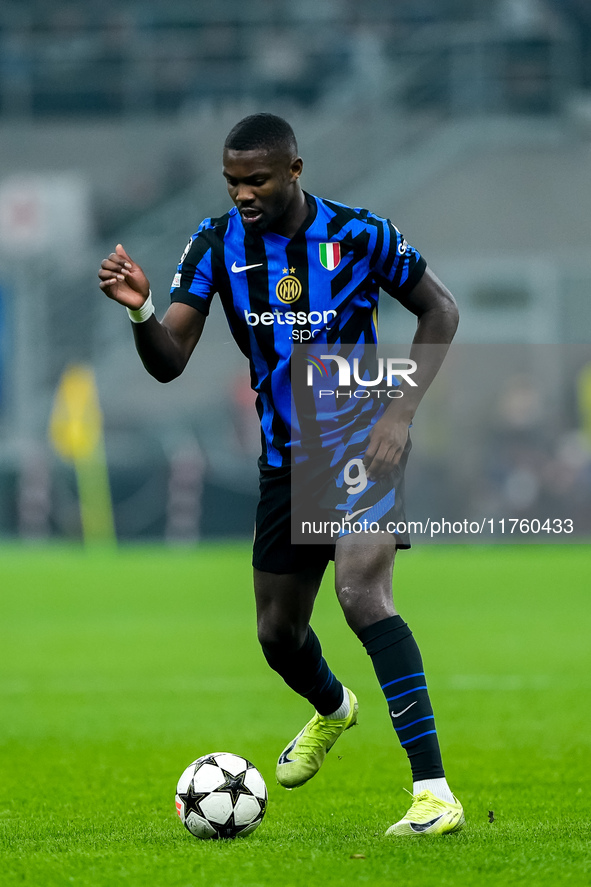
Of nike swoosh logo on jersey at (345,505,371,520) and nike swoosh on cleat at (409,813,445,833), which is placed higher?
nike swoosh logo on jersey at (345,505,371,520)

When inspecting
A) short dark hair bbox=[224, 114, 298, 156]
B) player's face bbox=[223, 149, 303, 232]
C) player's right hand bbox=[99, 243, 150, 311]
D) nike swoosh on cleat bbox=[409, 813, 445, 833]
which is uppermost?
short dark hair bbox=[224, 114, 298, 156]

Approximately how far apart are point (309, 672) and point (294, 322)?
132cm

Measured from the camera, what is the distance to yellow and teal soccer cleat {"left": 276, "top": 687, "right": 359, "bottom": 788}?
5.18 m

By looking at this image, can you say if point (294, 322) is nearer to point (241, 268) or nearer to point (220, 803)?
point (241, 268)

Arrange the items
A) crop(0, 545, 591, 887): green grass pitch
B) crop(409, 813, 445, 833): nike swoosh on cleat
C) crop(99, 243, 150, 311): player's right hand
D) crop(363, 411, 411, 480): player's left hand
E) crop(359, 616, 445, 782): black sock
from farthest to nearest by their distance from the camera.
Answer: crop(363, 411, 411, 480): player's left hand, crop(99, 243, 150, 311): player's right hand, crop(359, 616, 445, 782): black sock, crop(409, 813, 445, 833): nike swoosh on cleat, crop(0, 545, 591, 887): green grass pitch

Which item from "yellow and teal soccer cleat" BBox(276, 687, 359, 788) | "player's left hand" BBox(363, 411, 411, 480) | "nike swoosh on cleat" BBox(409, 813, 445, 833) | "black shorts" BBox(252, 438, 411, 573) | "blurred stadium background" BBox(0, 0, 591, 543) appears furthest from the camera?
"blurred stadium background" BBox(0, 0, 591, 543)

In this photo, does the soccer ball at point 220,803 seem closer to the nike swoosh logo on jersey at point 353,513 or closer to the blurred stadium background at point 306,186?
the nike swoosh logo on jersey at point 353,513

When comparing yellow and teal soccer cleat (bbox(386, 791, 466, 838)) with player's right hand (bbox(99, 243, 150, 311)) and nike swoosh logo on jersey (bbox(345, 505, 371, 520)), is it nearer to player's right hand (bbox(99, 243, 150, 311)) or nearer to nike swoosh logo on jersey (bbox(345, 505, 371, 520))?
nike swoosh logo on jersey (bbox(345, 505, 371, 520))

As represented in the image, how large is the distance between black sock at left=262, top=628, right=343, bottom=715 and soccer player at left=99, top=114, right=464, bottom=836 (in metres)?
0.04

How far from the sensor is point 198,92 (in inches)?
974

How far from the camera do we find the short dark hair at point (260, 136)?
177 inches

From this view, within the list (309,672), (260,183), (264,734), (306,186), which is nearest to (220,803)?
(309,672)

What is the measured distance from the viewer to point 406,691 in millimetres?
4359

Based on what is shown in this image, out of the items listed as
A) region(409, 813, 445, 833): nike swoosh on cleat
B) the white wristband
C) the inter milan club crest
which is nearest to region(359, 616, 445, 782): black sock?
region(409, 813, 445, 833): nike swoosh on cleat
